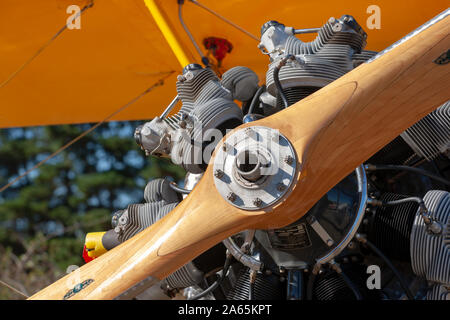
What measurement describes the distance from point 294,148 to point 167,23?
5.89ft

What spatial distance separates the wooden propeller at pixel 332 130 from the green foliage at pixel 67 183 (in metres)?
13.6

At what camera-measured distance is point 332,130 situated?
272 cm

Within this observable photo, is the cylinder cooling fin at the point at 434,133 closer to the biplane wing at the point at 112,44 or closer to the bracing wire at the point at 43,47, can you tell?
the biplane wing at the point at 112,44

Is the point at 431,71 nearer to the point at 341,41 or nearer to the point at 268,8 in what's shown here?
the point at 341,41

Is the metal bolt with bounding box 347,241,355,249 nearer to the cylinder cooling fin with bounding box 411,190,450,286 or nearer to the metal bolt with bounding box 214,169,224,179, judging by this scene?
the cylinder cooling fin with bounding box 411,190,450,286

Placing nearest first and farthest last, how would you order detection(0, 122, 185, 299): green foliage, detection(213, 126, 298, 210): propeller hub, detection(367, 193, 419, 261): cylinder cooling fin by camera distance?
1. detection(213, 126, 298, 210): propeller hub
2. detection(367, 193, 419, 261): cylinder cooling fin
3. detection(0, 122, 185, 299): green foliage

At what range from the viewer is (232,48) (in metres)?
5.18

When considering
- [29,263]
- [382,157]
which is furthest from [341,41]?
[29,263]

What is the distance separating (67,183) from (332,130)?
58.0 feet

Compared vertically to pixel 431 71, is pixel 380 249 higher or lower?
lower

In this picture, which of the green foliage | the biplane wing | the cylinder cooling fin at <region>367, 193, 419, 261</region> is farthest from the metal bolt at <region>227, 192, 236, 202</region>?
the green foliage

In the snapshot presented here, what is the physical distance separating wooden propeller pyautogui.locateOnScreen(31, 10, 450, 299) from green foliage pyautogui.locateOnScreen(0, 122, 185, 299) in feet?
44.7

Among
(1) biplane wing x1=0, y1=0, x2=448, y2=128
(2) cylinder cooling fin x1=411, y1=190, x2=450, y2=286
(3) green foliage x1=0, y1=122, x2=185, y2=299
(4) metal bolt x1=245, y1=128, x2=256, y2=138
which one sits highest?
(3) green foliage x1=0, y1=122, x2=185, y2=299

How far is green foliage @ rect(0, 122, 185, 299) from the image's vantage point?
17297mm
